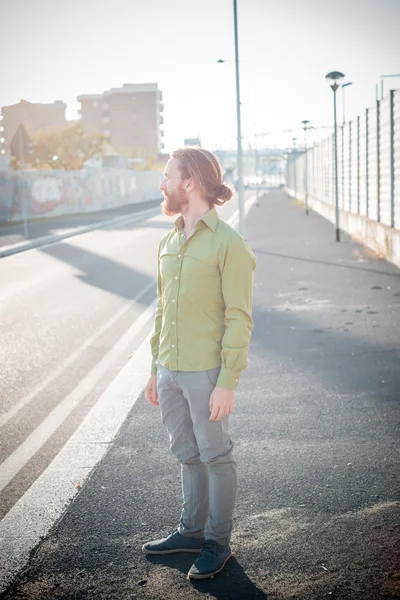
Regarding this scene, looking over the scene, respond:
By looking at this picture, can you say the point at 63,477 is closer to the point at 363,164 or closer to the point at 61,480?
the point at 61,480

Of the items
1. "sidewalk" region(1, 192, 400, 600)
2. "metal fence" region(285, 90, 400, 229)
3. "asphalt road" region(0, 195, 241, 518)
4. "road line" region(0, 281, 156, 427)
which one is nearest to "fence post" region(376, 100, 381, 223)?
"metal fence" region(285, 90, 400, 229)

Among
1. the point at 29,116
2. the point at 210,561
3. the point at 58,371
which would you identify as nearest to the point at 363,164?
the point at 58,371

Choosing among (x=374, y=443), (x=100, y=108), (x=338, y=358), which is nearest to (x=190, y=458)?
(x=374, y=443)

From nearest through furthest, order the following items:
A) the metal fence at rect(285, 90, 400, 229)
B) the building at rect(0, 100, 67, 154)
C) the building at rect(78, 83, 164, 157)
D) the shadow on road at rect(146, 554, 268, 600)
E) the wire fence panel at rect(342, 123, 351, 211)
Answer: the shadow on road at rect(146, 554, 268, 600)
the metal fence at rect(285, 90, 400, 229)
the wire fence panel at rect(342, 123, 351, 211)
the building at rect(78, 83, 164, 157)
the building at rect(0, 100, 67, 154)

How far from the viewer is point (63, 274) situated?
16.1 m

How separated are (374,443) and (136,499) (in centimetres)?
169

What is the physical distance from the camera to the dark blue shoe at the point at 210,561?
338 centimetres

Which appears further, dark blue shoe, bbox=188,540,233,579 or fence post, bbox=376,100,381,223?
fence post, bbox=376,100,381,223

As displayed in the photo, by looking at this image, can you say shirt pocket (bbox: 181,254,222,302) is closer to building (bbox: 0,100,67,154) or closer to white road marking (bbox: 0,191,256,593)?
white road marking (bbox: 0,191,256,593)

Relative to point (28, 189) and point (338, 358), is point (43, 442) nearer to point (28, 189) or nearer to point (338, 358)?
point (338, 358)

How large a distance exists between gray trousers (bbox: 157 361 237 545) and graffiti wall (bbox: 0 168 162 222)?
26.7 m

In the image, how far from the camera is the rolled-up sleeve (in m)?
3.32

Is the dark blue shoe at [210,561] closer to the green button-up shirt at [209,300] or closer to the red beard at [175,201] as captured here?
the green button-up shirt at [209,300]

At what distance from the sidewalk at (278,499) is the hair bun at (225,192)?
161 centimetres
